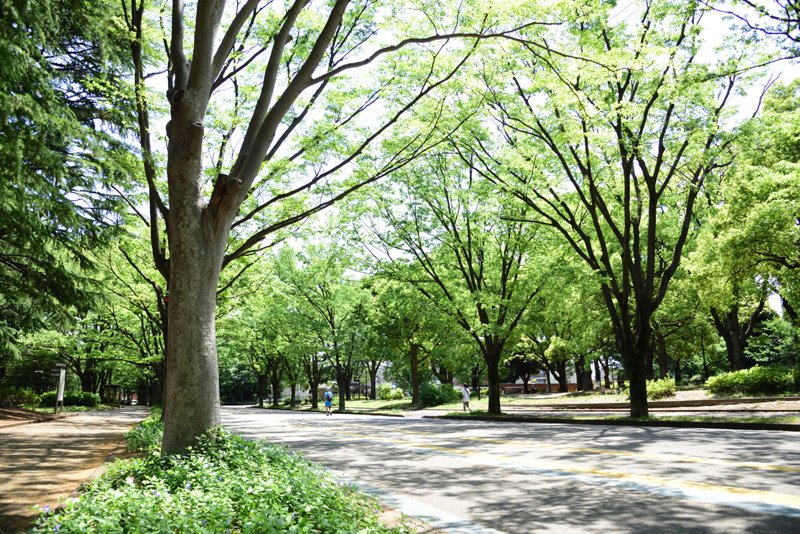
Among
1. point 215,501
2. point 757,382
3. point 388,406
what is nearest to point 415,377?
point 388,406

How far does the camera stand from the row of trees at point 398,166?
23.1 ft

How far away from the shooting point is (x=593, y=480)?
717 centimetres

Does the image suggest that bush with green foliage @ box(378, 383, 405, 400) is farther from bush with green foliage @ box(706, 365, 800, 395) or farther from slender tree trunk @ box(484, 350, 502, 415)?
bush with green foliage @ box(706, 365, 800, 395)

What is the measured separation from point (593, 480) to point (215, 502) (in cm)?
513

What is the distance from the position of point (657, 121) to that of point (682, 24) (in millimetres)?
2666

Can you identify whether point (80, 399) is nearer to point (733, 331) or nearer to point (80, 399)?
point (80, 399)

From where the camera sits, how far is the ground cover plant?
3381mm

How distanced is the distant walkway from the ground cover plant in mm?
451

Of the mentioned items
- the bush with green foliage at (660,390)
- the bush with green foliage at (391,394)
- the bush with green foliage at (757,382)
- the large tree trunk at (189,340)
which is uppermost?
the large tree trunk at (189,340)

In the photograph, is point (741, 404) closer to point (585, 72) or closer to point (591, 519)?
point (585, 72)

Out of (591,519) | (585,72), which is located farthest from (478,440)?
(585,72)

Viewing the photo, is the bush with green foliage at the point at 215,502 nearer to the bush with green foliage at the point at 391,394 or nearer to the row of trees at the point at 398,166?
the row of trees at the point at 398,166

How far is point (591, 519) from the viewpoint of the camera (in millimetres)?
5348

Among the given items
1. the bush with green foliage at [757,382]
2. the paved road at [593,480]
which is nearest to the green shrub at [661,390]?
the bush with green foliage at [757,382]
